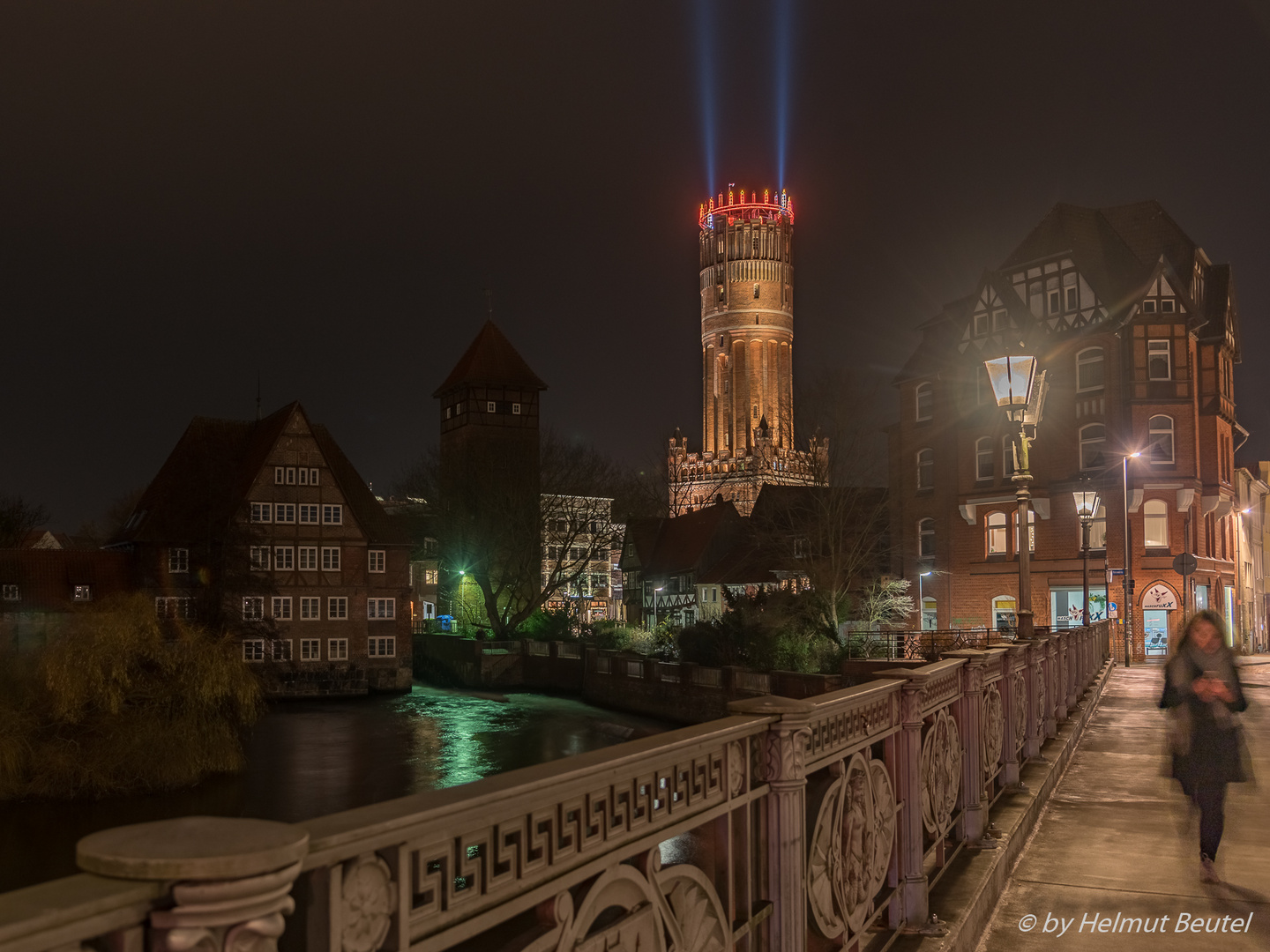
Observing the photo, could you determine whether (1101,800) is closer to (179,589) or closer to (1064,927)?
(1064,927)

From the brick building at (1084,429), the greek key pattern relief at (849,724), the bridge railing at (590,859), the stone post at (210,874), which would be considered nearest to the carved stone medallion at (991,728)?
the bridge railing at (590,859)

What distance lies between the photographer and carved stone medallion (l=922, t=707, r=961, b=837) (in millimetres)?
6035

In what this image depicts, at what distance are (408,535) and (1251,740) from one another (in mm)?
48053

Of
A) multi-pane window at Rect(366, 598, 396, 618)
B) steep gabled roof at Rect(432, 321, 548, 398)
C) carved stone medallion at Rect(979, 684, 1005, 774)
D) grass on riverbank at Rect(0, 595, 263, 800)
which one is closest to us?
carved stone medallion at Rect(979, 684, 1005, 774)

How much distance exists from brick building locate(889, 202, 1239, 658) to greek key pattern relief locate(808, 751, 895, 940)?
37384 millimetres

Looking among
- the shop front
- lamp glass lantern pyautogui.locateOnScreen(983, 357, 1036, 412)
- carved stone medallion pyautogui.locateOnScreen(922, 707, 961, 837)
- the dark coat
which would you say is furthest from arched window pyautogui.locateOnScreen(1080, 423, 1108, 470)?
carved stone medallion pyautogui.locateOnScreen(922, 707, 961, 837)

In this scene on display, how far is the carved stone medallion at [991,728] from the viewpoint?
7969 mm

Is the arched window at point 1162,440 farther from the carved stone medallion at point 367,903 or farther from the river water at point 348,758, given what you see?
the carved stone medallion at point 367,903

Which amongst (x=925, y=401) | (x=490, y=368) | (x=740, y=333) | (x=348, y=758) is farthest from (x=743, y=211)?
(x=348, y=758)

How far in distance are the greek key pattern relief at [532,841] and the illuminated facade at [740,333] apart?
99.9 metres

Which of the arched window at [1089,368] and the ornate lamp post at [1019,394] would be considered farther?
the arched window at [1089,368]

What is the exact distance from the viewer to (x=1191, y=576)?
→ 41906 mm

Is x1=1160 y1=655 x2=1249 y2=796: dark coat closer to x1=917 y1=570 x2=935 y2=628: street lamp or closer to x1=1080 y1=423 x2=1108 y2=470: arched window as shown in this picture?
x1=1080 y1=423 x2=1108 y2=470: arched window

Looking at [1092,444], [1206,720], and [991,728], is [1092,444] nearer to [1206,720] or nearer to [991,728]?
[991,728]
